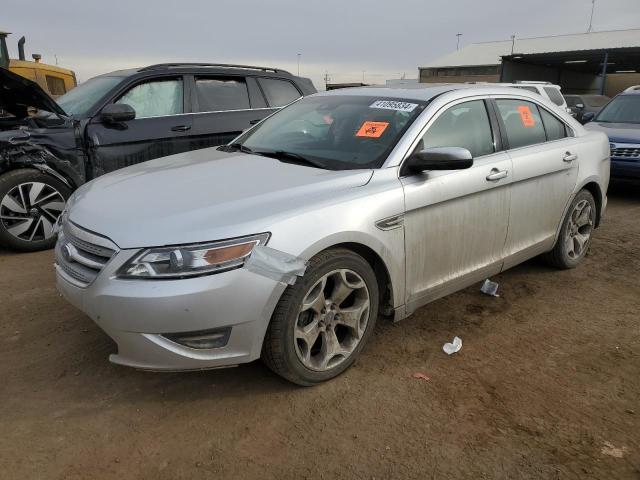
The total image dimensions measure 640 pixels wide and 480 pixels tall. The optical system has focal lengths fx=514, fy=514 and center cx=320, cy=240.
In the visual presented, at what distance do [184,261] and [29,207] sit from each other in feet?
11.2

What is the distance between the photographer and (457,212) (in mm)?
3287

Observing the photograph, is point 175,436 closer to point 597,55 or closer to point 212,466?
point 212,466

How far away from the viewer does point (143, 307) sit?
2320 mm

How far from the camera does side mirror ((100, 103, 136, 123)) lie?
5035 millimetres

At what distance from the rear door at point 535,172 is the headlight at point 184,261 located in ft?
7.46

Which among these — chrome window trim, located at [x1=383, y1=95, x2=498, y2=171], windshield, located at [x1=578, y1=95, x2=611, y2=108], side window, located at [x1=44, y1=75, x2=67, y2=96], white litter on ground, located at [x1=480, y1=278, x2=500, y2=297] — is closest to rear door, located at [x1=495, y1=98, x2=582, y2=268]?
white litter on ground, located at [x1=480, y1=278, x2=500, y2=297]

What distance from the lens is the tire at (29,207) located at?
15.9 feet

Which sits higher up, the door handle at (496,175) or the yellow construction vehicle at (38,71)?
the yellow construction vehicle at (38,71)

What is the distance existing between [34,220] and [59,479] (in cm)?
353

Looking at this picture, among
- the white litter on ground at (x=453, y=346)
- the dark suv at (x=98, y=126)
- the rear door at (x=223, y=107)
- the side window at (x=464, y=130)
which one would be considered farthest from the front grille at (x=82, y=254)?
the rear door at (x=223, y=107)

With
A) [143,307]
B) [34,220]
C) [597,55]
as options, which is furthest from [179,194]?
[597,55]

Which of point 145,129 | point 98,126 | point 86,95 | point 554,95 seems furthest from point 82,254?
point 554,95

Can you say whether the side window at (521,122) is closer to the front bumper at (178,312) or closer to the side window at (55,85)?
the front bumper at (178,312)

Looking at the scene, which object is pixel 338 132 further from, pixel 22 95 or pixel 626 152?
pixel 626 152
